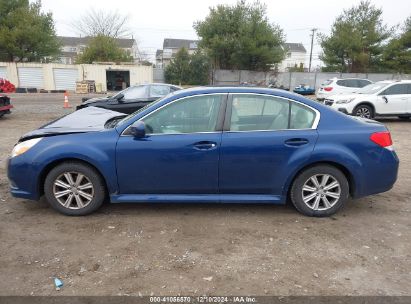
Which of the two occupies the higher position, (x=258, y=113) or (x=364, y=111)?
(x=258, y=113)

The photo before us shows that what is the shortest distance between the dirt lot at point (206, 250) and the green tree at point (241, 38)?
3475 cm

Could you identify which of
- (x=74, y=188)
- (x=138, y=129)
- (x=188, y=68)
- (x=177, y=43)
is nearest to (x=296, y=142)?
(x=138, y=129)

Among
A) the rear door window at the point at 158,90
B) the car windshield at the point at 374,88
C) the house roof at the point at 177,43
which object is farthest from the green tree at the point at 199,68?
the house roof at the point at 177,43

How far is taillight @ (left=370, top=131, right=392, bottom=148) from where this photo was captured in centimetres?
420

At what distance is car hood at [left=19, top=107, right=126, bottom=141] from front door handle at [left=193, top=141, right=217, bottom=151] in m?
1.21

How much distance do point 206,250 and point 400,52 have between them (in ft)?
127

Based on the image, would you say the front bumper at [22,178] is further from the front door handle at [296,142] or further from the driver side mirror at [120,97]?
the driver side mirror at [120,97]

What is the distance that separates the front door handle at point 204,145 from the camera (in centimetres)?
405

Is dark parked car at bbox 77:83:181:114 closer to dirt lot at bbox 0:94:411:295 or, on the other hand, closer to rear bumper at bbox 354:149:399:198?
dirt lot at bbox 0:94:411:295

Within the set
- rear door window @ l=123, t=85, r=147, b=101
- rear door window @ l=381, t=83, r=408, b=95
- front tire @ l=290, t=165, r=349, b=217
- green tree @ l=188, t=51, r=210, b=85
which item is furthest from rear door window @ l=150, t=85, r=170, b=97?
green tree @ l=188, t=51, r=210, b=85

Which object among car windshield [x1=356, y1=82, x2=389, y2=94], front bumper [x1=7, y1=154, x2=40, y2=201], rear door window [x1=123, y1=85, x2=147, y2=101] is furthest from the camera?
car windshield [x1=356, y1=82, x2=389, y2=94]

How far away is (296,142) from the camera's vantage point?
4109mm

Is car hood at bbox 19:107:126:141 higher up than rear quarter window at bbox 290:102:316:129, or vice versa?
rear quarter window at bbox 290:102:316:129

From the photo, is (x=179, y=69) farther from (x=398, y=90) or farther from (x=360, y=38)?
(x=398, y=90)
